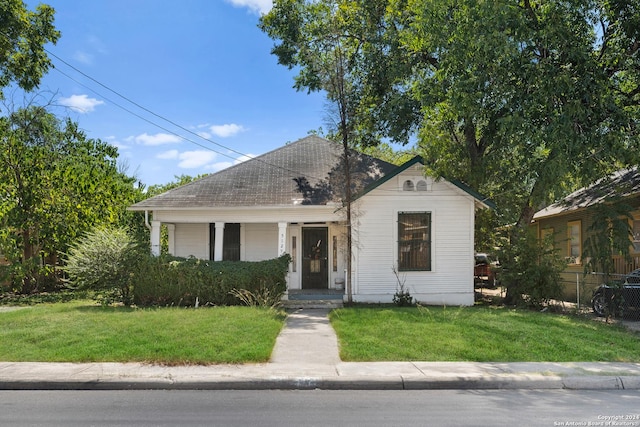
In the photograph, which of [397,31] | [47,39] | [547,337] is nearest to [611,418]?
[547,337]

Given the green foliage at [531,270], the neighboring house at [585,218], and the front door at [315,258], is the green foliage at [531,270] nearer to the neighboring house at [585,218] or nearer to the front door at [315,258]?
the neighboring house at [585,218]

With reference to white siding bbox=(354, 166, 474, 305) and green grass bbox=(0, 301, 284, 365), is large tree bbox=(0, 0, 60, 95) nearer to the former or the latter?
Answer: green grass bbox=(0, 301, 284, 365)

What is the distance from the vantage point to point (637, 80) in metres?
12.0

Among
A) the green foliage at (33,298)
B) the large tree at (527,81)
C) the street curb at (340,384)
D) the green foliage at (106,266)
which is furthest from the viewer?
the green foliage at (33,298)

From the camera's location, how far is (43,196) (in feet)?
53.4

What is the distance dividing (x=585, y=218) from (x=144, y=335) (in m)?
15.1

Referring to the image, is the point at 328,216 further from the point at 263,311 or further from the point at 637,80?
the point at 637,80

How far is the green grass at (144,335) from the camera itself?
7422mm

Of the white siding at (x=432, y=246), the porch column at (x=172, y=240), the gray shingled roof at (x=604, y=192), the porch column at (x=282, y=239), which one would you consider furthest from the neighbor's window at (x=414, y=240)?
the porch column at (x=172, y=240)

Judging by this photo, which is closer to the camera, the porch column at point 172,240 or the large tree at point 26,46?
the large tree at point 26,46

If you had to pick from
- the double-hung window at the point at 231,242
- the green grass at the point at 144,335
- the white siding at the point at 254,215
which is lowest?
the green grass at the point at 144,335

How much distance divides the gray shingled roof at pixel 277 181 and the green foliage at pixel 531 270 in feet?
15.7

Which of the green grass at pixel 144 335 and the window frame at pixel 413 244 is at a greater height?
the window frame at pixel 413 244

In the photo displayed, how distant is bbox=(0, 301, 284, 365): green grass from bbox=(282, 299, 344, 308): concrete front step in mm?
1905
